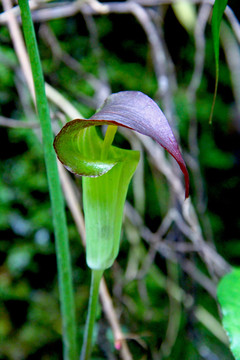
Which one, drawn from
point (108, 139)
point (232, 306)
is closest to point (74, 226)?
point (232, 306)

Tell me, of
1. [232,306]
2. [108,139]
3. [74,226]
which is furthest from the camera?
[74,226]

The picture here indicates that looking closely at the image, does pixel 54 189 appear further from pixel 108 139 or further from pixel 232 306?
pixel 232 306

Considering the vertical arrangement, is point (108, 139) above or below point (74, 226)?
above

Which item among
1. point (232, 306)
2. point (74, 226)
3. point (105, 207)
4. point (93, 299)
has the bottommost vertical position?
point (74, 226)

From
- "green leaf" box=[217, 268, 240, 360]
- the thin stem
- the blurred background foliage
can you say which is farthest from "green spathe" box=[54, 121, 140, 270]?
the blurred background foliage

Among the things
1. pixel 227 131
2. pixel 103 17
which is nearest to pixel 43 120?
pixel 103 17

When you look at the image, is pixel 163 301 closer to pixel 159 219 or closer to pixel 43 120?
pixel 159 219

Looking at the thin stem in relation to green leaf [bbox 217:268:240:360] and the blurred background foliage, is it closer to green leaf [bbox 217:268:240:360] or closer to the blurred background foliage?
green leaf [bbox 217:268:240:360]
